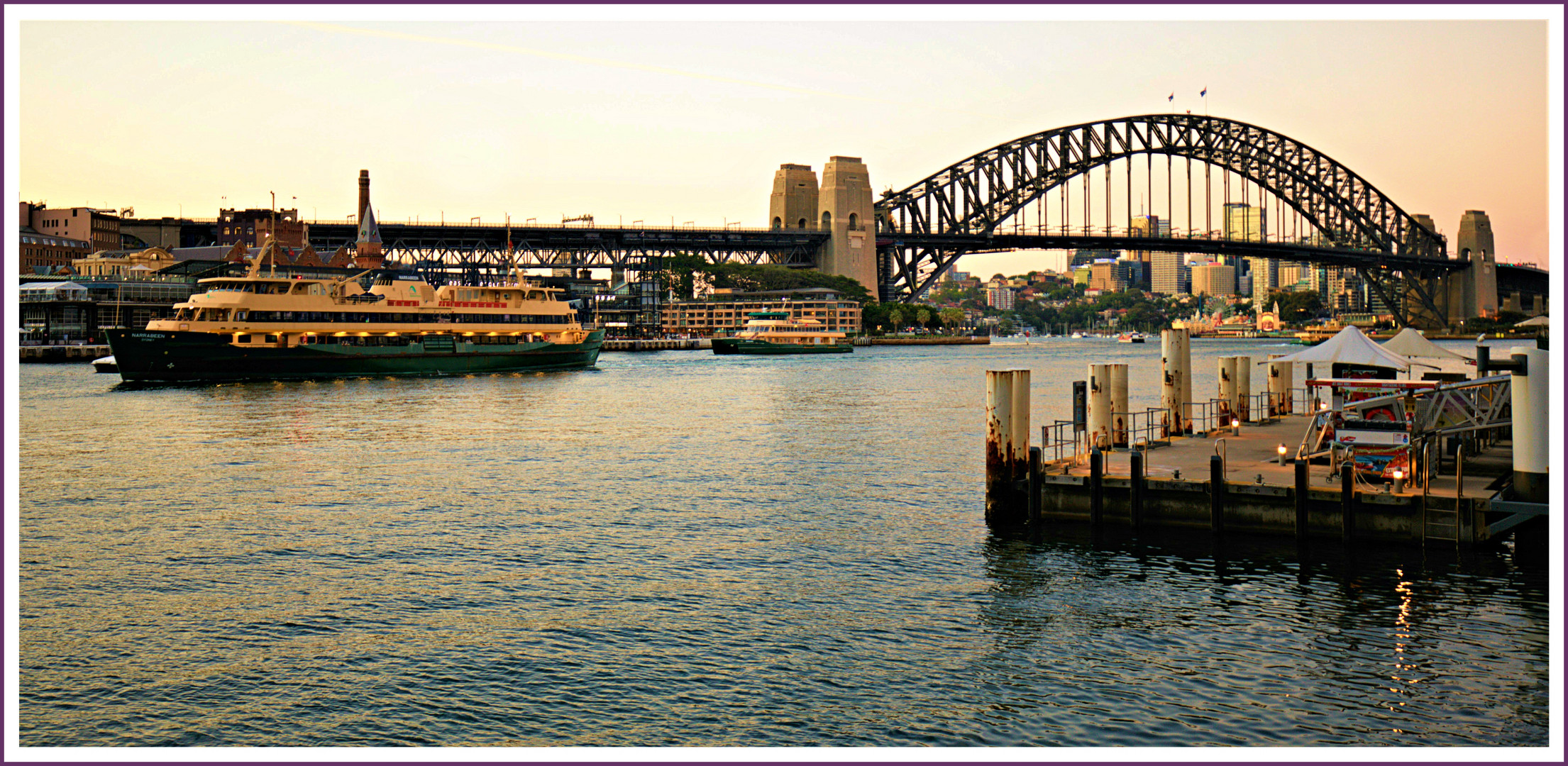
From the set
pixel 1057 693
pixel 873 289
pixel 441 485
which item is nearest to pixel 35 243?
pixel 873 289

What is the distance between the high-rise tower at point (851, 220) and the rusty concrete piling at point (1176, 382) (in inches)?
5550

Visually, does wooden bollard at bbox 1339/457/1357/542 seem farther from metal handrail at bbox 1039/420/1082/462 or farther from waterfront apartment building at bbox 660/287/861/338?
waterfront apartment building at bbox 660/287/861/338

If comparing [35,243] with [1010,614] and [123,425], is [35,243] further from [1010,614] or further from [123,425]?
[1010,614]

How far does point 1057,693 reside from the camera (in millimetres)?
13680

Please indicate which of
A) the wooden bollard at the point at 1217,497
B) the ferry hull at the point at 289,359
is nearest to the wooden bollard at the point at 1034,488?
the wooden bollard at the point at 1217,497

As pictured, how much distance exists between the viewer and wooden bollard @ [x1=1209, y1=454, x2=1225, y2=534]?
20.7m

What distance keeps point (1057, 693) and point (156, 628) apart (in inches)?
480

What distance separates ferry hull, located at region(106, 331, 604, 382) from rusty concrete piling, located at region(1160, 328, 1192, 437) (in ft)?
192

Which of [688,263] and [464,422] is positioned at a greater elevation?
[688,263]

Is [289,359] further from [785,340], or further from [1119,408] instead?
[785,340]

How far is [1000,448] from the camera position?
2316 centimetres

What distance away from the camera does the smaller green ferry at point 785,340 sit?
5295 inches

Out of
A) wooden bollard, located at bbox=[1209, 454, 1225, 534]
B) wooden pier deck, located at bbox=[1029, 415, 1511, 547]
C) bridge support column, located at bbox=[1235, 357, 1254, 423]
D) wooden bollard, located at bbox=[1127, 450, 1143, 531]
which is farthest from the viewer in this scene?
bridge support column, located at bbox=[1235, 357, 1254, 423]

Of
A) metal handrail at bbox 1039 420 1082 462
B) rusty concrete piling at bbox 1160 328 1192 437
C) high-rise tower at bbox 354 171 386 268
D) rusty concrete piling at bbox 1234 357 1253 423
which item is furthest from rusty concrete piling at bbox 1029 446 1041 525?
high-rise tower at bbox 354 171 386 268
